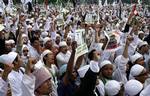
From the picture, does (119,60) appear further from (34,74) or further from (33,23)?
(33,23)

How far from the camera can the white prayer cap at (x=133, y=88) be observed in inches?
241

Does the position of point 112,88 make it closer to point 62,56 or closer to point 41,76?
point 41,76

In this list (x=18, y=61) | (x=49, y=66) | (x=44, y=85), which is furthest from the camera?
(x=49, y=66)

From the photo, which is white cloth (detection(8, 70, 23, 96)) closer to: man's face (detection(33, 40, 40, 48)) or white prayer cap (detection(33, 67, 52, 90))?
white prayer cap (detection(33, 67, 52, 90))

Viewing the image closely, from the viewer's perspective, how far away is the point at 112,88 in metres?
6.21

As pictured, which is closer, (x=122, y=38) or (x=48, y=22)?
(x=122, y=38)

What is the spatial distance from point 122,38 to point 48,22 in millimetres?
3924

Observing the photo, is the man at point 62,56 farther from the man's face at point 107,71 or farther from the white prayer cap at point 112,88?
the white prayer cap at point 112,88

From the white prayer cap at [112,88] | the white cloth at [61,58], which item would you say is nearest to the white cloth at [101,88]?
the white prayer cap at [112,88]

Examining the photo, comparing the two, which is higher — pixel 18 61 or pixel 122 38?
pixel 18 61

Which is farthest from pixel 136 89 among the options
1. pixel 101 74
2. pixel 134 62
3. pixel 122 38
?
pixel 122 38

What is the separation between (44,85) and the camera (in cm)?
498

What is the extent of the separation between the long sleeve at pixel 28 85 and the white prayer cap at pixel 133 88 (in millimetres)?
1629

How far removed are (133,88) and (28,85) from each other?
1.75m
